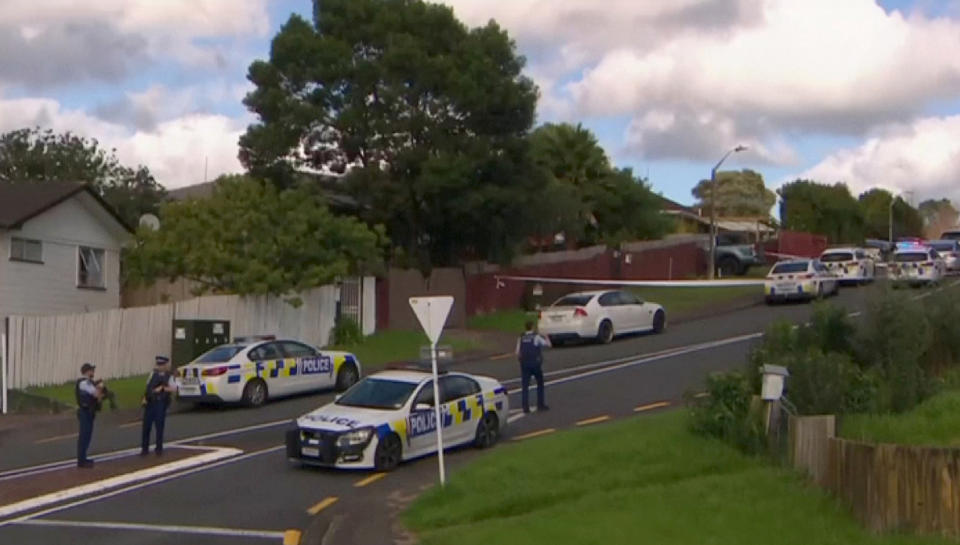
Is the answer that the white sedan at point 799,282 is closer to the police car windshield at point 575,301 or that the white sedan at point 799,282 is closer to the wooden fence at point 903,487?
the police car windshield at point 575,301

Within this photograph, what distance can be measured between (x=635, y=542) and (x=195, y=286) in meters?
29.2

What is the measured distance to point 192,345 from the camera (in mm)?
34500

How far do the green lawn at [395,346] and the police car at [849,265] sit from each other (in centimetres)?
1574

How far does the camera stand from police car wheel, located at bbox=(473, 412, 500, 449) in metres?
23.5

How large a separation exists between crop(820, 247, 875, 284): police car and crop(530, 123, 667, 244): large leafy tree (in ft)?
39.2

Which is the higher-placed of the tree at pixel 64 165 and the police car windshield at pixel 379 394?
the tree at pixel 64 165

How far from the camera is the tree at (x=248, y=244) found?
38031 millimetres

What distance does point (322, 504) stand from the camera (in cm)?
1888

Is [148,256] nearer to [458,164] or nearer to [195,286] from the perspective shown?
[195,286]

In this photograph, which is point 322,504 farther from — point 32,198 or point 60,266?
point 32,198

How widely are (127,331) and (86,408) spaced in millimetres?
13150

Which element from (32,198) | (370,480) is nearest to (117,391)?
(32,198)

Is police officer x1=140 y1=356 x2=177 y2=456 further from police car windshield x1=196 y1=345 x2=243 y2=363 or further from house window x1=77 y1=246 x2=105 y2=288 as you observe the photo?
house window x1=77 y1=246 x2=105 y2=288

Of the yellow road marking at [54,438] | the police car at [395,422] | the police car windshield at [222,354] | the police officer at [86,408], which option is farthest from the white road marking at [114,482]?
the police car windshield at [222,354]
